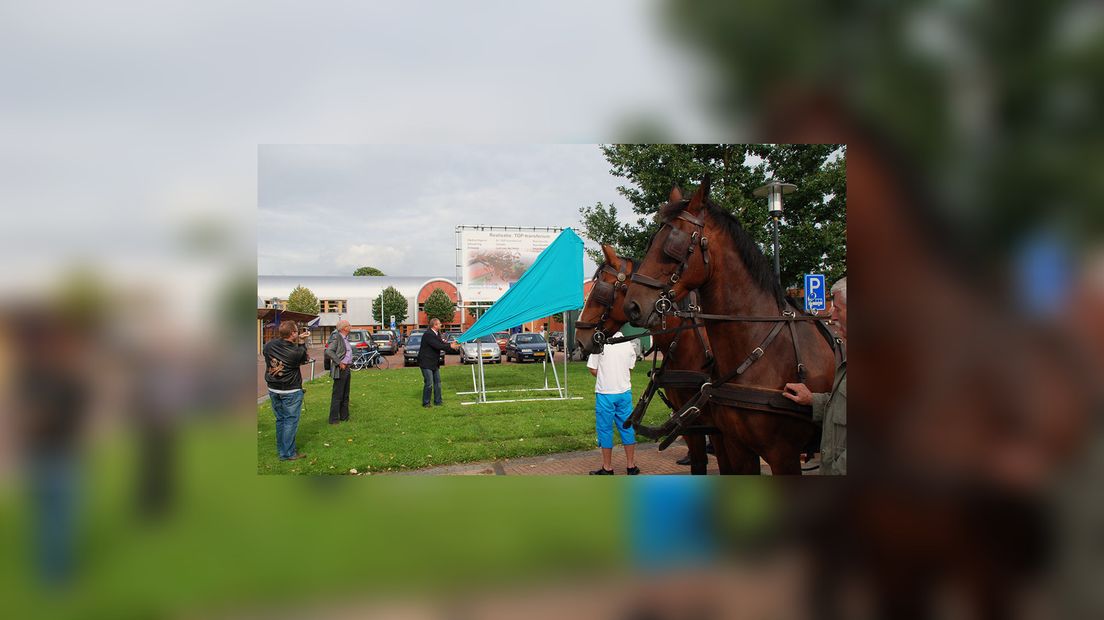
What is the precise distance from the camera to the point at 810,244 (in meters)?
1.97

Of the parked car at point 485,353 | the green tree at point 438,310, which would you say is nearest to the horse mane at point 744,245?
the green tree at point 438,310

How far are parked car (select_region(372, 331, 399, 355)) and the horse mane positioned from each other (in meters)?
18.5

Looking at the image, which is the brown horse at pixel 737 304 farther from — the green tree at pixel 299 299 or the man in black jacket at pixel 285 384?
the man in black jacket at pixel 285 384

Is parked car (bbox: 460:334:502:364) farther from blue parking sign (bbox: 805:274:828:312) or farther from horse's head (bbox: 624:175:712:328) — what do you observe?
horse's head (bbox: 624:175:712:328)

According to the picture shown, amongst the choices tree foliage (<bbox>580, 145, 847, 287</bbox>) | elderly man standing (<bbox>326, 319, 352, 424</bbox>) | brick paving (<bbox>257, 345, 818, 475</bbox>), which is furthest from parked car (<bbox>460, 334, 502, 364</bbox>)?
tree foliage (<bbox>580, 145, 847, 287</bbox>)

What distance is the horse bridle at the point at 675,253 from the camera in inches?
75.3

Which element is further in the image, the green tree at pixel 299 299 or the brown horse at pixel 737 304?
the green tree at pixel 299 299

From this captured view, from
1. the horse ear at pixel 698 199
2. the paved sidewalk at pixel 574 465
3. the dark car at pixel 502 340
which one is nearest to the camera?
the horse ear at pixel 698 199

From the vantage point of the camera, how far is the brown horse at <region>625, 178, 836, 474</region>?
1.91 metres

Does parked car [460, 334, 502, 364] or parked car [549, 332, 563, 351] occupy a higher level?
parked car [549, 332, 563, 351]

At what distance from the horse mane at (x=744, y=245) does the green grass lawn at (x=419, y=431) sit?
5.30ft

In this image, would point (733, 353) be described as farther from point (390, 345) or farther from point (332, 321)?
point (390, 345)

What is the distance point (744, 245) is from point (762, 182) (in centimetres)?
33
